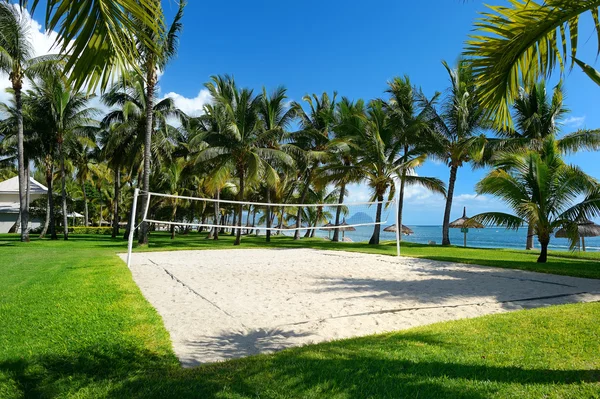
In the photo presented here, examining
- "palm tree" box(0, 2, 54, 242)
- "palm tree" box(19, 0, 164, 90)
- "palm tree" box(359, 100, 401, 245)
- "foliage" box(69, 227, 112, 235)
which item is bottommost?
"foliage" box(69, 227, 112, 235)

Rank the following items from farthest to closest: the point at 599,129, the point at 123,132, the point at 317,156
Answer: the point at 317,156 < the point at 123,132 < the point at 599,129

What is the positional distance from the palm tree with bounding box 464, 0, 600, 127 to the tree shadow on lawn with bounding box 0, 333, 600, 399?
2415 mm

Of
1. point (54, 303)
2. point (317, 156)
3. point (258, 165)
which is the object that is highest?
point (317, 156)

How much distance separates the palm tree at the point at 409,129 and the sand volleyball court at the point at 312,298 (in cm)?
1025

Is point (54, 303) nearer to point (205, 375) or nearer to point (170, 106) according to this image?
point (205, 375)

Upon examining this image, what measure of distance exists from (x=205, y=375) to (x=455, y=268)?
836 cm

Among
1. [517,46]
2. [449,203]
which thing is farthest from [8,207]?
[517,46]

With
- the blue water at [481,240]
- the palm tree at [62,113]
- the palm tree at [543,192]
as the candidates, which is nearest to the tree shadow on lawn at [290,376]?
the palm tree at [543,192]

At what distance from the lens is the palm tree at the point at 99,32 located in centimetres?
202

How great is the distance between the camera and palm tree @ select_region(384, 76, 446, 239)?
19.1m

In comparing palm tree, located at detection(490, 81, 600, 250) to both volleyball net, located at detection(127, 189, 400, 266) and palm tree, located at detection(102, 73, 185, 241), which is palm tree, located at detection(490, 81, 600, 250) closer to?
volleyball net, located at detection(127, 189, 400, 266)

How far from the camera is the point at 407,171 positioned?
1995 centimetres

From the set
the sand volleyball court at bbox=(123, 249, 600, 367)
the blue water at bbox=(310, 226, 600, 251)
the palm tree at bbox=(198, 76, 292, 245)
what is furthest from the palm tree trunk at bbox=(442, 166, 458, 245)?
the sand volleyball court at bbox=(123, 249, 600, 367)

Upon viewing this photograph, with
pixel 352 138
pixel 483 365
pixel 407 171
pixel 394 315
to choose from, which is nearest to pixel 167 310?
pixel 394 315
